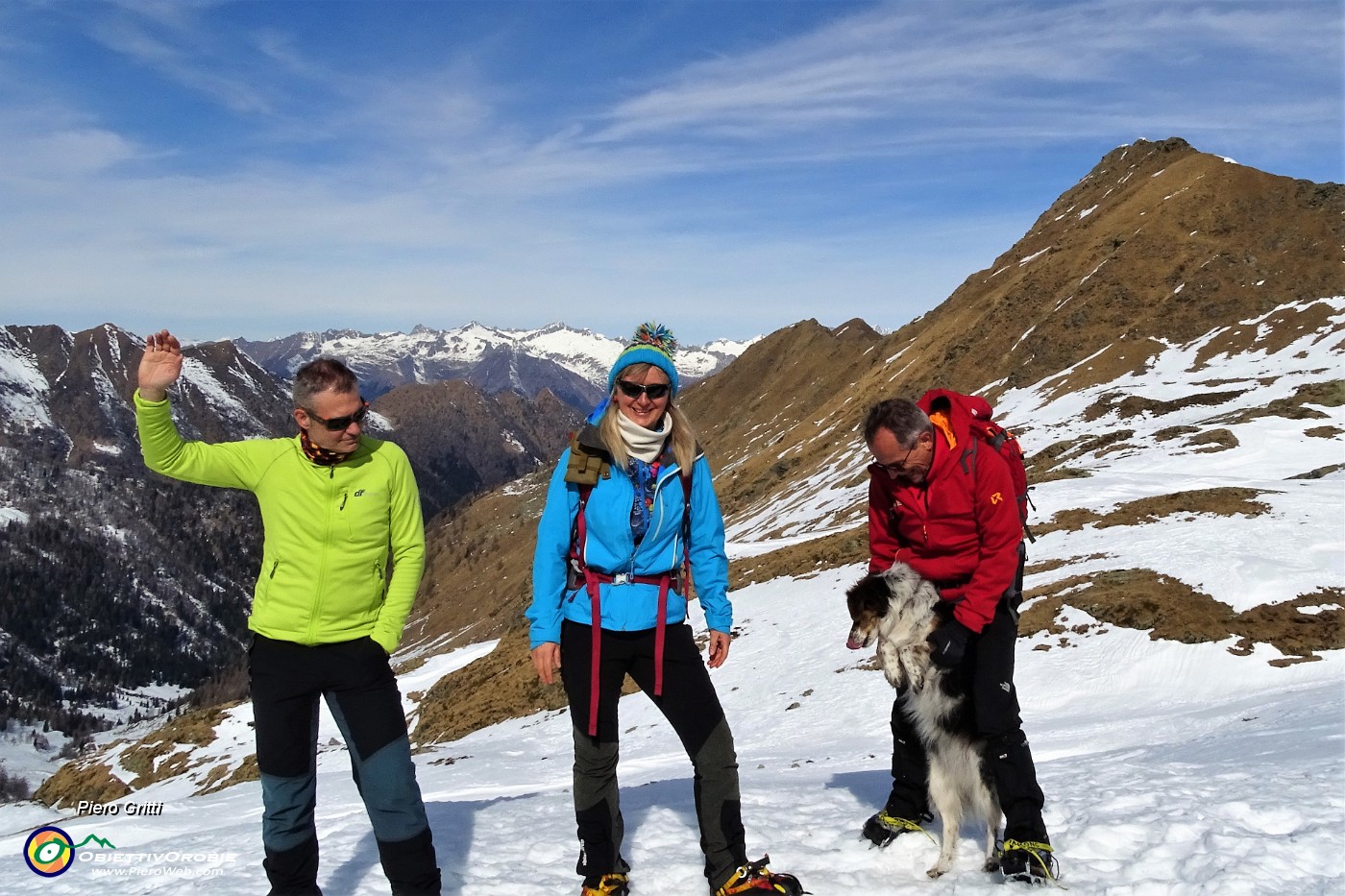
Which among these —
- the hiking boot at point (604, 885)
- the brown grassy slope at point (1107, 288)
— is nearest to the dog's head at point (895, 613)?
the hiking boot at point (604, 885)

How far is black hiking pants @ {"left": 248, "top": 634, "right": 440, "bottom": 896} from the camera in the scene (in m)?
5.56

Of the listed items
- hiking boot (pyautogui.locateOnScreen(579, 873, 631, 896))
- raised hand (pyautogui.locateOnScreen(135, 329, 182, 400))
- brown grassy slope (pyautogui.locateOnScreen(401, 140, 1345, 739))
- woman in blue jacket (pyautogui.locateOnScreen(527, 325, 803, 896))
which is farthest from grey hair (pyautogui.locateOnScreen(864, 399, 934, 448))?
brown grassy slope (pyautogui.locateOnScreen(401, 140, 1345, 739))

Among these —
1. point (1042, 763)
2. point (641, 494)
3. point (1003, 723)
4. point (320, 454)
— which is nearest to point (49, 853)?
point (320, 454)

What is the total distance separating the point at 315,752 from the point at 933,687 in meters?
4.38

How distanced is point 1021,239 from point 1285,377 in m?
81.1

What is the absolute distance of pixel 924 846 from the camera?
670 centimetres

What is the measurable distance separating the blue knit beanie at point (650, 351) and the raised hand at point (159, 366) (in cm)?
273

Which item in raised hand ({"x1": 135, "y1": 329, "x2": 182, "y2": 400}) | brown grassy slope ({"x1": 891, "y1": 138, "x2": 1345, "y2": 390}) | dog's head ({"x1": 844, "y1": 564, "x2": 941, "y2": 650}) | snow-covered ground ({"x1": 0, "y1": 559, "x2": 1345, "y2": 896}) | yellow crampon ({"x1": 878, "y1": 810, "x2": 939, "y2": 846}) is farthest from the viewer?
brown grassy slope ({"x1": 891, "y1": 138, "x2": 1345, "y2": 390})

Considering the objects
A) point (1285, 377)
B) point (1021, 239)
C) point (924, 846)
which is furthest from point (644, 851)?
point (1021, 239)

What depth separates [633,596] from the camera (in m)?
5.64

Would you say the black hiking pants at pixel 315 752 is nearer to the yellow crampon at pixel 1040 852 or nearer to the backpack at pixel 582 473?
the backpack at pixel 582 473

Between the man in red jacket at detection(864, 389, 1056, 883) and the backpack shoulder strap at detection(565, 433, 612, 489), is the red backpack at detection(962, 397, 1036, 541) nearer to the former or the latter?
the man in red jacket at detection(864, 389, 1056, 883)

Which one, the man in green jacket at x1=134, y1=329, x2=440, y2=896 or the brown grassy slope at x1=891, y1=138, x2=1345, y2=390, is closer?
the man in green jacket at x1=134, y1=329, x2=440, y2=896

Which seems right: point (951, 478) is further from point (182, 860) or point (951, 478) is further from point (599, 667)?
point (182, 860)
